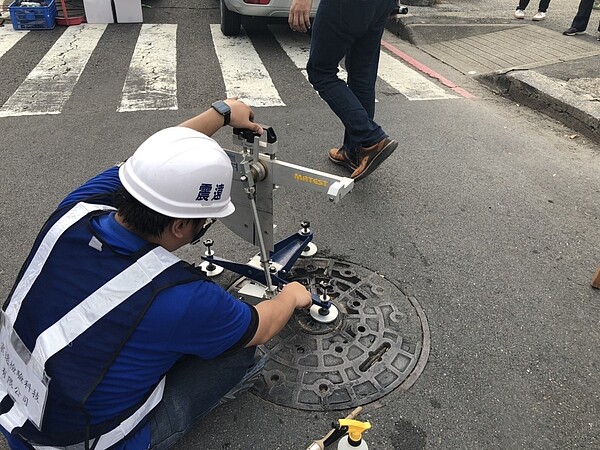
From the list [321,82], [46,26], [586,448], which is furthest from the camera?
[46,26]

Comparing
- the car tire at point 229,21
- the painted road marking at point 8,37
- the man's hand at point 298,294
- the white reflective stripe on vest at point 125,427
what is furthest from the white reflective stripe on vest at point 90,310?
the car tire at point 229,21

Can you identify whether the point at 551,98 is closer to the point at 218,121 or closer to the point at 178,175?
the point at 218,121

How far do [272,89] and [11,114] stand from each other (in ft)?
8.29

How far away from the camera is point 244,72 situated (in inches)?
236

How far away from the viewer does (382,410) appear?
7.06 ft

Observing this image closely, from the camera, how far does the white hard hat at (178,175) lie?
1522 mm

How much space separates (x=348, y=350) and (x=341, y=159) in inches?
78.2

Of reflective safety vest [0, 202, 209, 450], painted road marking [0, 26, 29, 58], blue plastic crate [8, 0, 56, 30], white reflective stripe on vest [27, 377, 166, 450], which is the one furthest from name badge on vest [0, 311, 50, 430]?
blue plastic crate [8, 0, 56, 30]

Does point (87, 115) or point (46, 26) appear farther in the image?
point (46, 26)

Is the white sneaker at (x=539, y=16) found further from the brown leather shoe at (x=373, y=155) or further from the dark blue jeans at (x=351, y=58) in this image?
the brown leather shoe at (x=373, y=155)

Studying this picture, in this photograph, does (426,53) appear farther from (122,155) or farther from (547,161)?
(122,155)

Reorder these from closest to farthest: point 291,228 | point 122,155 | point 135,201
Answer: point 135,201
point 291,228
point 122,155

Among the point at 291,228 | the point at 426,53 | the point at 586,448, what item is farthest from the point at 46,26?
the point at 586,448

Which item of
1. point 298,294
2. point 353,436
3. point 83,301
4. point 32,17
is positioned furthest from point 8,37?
point 353,436
